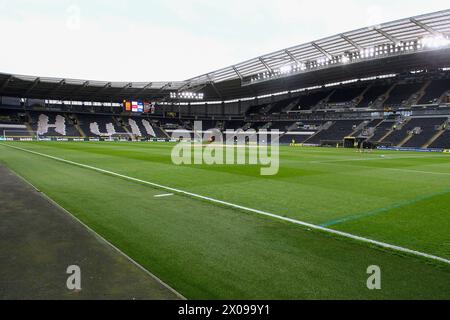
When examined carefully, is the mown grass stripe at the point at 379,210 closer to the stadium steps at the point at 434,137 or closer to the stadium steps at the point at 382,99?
the stadium steps at the point at 434,137

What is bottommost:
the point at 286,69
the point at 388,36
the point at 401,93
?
the point at 401,93

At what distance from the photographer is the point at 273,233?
552 cm

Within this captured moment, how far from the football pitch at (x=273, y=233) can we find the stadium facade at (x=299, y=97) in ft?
123

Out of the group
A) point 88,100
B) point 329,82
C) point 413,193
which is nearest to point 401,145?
point 329,82

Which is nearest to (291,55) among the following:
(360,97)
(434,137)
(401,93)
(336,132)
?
(336,132)

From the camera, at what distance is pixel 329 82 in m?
65.1

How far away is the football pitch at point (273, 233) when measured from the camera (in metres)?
3.57

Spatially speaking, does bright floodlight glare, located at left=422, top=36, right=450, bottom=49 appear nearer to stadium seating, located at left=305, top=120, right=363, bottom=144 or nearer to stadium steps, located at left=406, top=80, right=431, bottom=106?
stadium steps, located at left=406, top=80, right=431, bottom=106

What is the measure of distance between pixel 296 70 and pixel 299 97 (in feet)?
67.2

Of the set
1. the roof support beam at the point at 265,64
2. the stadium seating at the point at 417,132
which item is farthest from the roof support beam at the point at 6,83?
the stadium seating at the point at 417,132

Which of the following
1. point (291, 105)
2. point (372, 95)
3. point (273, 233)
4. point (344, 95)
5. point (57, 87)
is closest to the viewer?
point (273, 233)

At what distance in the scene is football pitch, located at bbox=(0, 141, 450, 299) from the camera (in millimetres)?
3574

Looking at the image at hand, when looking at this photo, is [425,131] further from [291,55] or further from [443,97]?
[291,55]
